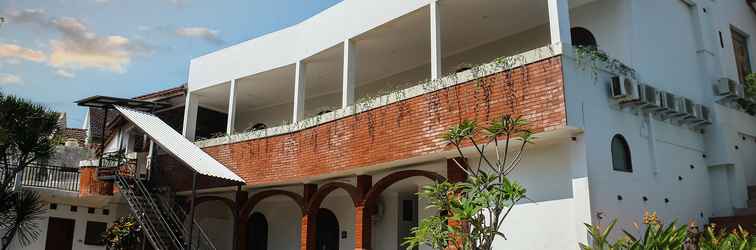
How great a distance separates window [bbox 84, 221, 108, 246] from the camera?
1929 cm

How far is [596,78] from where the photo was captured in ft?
33.5

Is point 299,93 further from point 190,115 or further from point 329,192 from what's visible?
point 190,115

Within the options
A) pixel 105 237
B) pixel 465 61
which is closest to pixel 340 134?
pixel 465 61

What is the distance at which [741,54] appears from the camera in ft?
Answer: 50.8

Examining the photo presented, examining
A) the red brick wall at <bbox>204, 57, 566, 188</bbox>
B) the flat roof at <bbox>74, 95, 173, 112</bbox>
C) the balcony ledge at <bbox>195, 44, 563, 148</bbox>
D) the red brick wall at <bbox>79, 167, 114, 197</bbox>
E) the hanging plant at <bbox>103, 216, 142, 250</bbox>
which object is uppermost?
the flat roof at <bbox>74, 95, 173, 112</bbox>

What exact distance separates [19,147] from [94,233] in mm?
4707

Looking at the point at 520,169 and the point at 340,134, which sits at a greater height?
the point at 340,134

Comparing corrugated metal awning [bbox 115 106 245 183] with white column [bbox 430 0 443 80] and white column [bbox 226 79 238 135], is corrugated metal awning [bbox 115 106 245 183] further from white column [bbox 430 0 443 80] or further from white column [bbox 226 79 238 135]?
white column [bbox 430 0 443 80]

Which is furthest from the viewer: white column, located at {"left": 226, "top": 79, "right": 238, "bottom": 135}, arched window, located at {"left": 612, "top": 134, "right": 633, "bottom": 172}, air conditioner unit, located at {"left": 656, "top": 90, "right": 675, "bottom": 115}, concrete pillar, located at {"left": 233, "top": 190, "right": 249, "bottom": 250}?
white column, located at {"left": 226, "top": 79, "right": 238, "bottom": 135}

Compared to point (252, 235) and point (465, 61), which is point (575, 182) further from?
point (252, 235)

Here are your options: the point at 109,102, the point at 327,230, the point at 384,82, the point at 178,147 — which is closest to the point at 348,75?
the point at 384,82

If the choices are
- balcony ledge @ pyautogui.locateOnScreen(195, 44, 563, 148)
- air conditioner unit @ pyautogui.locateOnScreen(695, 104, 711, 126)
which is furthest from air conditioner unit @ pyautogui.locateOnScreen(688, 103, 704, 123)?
balcony ledge @ pyautogui.locateOnScreen(195, 44, 563, 148)

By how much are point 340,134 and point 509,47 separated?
4.87 meters

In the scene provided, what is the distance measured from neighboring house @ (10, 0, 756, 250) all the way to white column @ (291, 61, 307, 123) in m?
0.06
